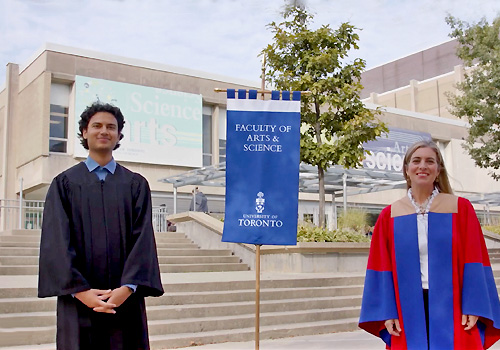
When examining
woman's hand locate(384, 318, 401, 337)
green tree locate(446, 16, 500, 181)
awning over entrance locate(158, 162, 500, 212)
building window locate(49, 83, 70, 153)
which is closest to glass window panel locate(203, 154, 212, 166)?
awning over entrance locate(158, 162, 500, 212)

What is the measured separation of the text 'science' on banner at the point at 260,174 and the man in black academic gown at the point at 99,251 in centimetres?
271

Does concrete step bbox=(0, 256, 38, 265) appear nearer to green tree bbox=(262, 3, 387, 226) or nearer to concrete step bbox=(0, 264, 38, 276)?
concrete step bbox=(0, 264, 38, 276)

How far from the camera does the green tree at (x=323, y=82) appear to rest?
45.8 ft

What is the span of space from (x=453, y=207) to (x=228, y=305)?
18.5 ft

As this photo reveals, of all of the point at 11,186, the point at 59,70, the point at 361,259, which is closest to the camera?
the point at 361,259

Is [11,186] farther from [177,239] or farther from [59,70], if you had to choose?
[177,239]

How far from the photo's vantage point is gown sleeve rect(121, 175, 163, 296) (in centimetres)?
336

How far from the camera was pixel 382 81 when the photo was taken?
6688 cm

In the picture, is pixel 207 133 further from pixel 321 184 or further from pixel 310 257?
pixel 310 257

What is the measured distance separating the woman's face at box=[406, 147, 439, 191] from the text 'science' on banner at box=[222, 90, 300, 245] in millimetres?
2605

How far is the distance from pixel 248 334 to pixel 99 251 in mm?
5171

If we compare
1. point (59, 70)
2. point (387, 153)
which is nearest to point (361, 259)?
point (59, 70)

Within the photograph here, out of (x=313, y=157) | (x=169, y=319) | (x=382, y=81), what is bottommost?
(x=169, y=319)

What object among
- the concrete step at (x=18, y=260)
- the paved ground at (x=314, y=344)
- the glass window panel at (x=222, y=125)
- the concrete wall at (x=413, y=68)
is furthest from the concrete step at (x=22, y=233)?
the concrete wall at (x=413, y=68)
